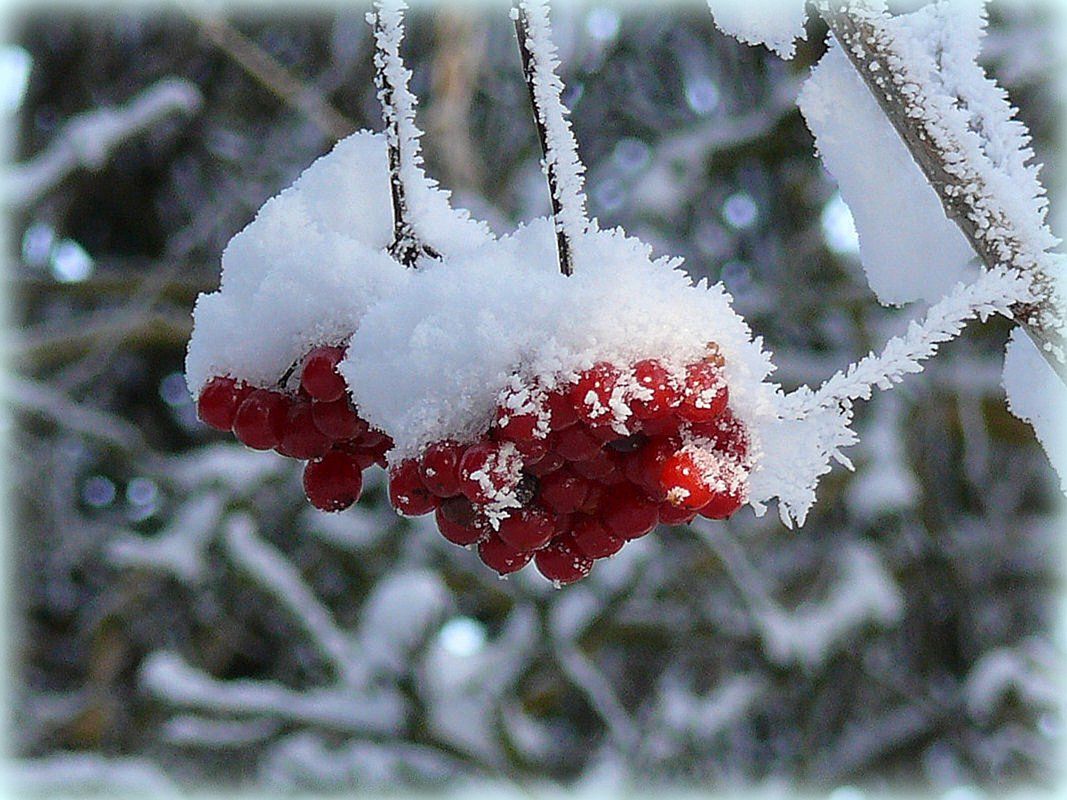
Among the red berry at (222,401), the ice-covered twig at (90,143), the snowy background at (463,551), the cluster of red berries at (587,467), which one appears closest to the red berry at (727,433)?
the cluster of red berries at (587,467)

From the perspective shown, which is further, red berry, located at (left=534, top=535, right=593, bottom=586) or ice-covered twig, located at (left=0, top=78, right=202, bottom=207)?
ice-covered twig, located at (left=0, top=78, right=202, bottom=207)

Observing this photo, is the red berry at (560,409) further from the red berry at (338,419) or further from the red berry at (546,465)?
the red berry at (338,419)

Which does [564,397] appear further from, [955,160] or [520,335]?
[955,160]

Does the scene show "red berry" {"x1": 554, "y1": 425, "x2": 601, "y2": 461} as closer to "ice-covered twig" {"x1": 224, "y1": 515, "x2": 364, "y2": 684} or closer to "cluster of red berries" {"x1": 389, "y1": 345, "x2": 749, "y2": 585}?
"cluster of red berries" {"x1": 389, "y1": 345, "x2": 749, "y2": 585}

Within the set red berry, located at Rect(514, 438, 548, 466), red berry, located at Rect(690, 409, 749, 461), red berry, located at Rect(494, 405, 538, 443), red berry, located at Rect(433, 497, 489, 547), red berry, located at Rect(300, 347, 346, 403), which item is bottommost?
red berry, located at Rect(433, 497, 489, 547)

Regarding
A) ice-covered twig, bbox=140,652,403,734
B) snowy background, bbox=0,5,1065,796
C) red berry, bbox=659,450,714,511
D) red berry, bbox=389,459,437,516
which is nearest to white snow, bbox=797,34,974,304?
red berry, bbox=659,450,714,511

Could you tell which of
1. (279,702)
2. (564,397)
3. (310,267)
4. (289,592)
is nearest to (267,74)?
(289,592)

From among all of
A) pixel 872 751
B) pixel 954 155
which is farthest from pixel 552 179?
pixel 872 751
